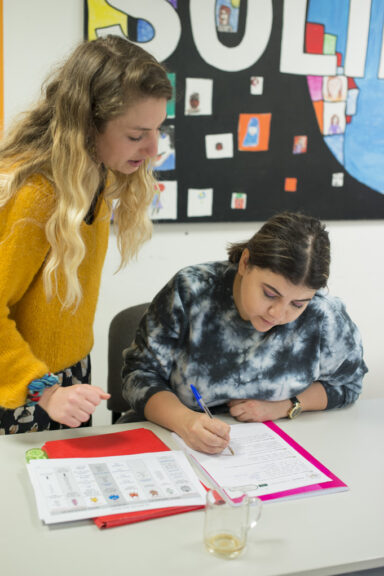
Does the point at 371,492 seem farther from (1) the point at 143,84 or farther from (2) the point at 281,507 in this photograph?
(1) the point at 143,84

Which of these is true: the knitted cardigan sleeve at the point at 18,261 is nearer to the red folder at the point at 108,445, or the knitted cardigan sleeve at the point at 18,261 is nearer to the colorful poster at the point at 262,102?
the red folder at the point at 108,445

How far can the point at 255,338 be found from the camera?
1.58 m

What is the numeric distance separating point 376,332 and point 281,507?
2.20 m

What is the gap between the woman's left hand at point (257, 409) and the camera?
1.51m

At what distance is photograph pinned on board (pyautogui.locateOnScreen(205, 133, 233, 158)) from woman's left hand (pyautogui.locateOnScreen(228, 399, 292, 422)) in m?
1.39

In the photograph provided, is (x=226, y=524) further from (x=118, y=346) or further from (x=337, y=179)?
(x=337, y=179)

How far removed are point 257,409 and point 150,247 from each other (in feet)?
4.24

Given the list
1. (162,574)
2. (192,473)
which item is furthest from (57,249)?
(162,574)

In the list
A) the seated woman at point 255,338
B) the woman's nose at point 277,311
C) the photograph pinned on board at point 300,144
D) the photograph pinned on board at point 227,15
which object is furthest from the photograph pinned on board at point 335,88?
the woman's nose at point 277,311

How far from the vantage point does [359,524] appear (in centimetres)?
112

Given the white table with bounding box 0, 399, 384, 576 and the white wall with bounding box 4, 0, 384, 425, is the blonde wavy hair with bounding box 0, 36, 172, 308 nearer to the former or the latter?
the white table with bounding box 0, 399, 384, 576

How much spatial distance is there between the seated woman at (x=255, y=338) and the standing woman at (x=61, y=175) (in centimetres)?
33

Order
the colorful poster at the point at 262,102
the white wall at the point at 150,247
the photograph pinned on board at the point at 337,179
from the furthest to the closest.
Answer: the photograph pinned on board at the point at 337,179, the colorful poster at the point at 262,102, the white wall at the point at 150,247

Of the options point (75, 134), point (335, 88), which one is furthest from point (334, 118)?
point (75, 134)
